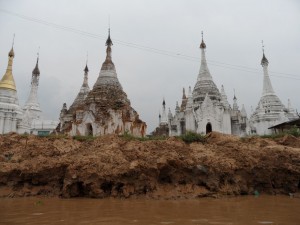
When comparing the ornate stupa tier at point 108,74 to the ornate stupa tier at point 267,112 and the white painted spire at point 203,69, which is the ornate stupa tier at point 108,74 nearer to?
the white painted spire at point 203,69

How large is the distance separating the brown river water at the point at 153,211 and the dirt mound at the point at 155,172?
0.64 meters

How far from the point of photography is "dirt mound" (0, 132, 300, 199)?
31.6ft

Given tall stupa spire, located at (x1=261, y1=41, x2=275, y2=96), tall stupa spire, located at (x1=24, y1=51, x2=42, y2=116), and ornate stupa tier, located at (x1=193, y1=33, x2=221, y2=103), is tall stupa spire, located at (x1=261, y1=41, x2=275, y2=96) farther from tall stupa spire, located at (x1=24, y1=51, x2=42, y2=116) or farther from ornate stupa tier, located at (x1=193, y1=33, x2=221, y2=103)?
tall stupa spire, located at (x1=24, y1=51, x2=42, y2=116)

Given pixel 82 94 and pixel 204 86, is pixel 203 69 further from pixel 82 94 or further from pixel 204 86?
pixel 82 94

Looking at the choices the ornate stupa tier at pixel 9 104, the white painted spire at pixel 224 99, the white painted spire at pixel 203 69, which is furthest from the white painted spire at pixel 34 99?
the white painted spire at pixel 224 99

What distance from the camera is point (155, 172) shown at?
9914mm

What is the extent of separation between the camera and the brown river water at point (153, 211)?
240 inches

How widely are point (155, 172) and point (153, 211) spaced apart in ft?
9.02

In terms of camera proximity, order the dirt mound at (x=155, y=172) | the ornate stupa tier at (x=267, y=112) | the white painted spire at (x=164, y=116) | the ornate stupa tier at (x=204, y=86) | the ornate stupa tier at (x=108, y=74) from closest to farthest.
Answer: the dirt mound at (x=155, y=172), the ornate stupa tier at (x=108, y=74), the ornate stupa tier at (x=204, y=86), the ornate stupa tier at (x=267, y=112), the white painted spire at (x=164, y=116)

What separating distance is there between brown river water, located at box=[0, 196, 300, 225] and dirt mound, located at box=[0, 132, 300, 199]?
2.11 ft

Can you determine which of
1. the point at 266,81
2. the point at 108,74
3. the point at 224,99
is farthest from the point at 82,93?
the point at 266,81

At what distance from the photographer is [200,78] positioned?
2783 cm

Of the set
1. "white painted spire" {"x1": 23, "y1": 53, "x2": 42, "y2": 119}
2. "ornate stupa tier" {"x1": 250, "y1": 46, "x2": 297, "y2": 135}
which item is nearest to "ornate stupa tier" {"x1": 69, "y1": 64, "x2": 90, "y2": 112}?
"white painted spire" {"x1": 23, "y1": 53, "x2": 42, "y2": 119}

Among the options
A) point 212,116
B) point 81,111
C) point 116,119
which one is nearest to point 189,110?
point 212,116
